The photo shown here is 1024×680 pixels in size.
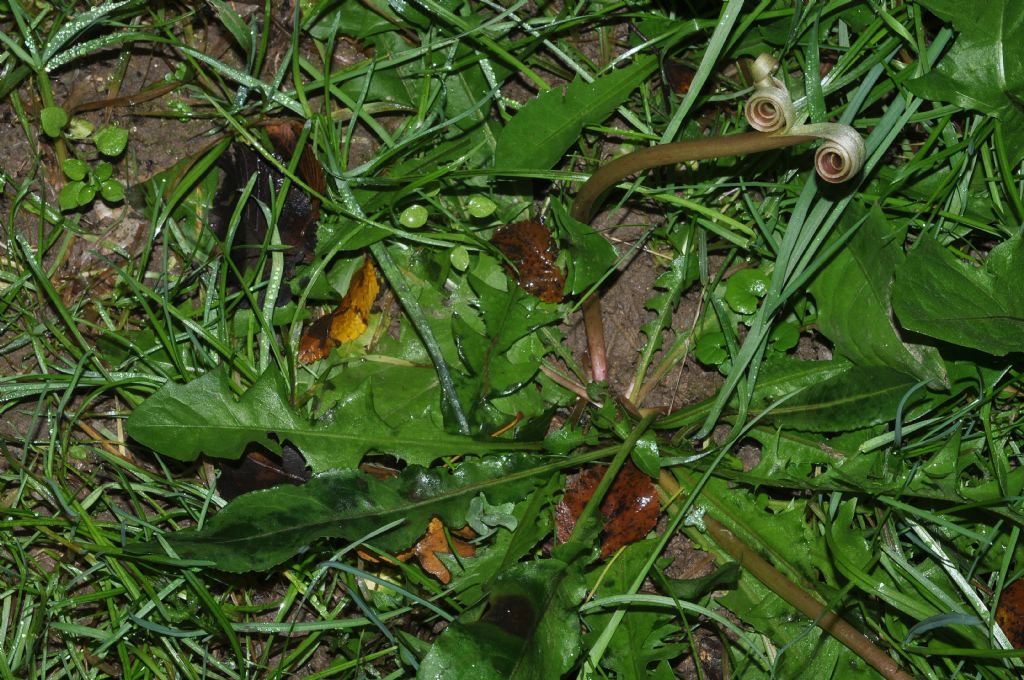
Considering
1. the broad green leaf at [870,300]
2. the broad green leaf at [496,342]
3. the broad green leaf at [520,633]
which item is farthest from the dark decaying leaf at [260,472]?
the broad green leaf at [870,300]

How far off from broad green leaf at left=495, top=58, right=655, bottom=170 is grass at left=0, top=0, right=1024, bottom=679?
0.06 metres

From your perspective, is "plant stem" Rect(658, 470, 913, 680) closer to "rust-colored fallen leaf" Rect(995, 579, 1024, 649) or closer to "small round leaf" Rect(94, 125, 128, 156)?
"rust-colored fallen leaf" Rect(995, 579, 1024, 649)

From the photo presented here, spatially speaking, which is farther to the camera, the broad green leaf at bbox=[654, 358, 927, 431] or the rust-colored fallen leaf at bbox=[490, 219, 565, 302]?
the rust-colored fallen leaf at bbox=[490, 219, 565, 302]

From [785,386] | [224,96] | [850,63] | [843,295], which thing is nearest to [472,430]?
[785,386]

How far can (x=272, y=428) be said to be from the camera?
244cm

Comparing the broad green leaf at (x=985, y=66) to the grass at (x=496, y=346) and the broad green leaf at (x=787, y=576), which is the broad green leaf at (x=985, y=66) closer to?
the grass at (x=496, y=346)

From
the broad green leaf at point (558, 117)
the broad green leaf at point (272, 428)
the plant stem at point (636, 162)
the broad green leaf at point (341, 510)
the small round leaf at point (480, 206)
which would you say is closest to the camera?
the plant stem at point (636, 162)

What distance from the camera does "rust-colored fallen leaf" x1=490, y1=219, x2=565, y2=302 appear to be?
2586 millimetres

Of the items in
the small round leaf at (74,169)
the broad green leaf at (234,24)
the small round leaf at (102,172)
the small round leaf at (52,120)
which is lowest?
the small round leaf at (102,172)

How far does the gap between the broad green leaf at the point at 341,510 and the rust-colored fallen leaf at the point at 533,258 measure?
0.52 metres

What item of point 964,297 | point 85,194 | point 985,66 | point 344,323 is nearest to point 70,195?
point 85,194

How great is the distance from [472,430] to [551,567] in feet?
1.55

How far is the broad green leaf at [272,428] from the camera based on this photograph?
2383 millimetres

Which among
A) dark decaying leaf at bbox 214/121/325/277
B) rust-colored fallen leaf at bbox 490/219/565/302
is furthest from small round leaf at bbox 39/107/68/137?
rust-colored fallen leaf at bbox 490/219/565/302
